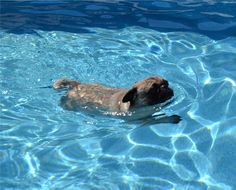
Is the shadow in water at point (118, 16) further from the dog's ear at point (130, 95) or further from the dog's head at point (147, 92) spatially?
the dog's ear at point (130, 95)

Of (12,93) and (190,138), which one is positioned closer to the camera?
(190,138)

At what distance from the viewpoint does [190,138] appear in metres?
5.97

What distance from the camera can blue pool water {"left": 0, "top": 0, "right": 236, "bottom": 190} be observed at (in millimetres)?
5395

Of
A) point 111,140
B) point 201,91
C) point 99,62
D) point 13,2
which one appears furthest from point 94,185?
point 13,2

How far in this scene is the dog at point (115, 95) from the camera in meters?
6.15

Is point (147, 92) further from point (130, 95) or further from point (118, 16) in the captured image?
point (118, 16)

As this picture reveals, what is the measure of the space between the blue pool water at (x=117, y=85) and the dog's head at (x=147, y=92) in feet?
0.88

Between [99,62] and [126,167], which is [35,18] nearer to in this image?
[99,62]

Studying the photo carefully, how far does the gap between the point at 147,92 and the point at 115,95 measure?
20.1 inches

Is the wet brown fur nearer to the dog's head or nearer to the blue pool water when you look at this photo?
the dog's head

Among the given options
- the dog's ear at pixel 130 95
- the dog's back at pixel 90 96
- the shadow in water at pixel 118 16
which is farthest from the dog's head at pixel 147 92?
the shadow in water at pixel 118 16

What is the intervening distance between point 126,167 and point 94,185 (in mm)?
442

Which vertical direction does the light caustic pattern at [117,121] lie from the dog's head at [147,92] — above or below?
below

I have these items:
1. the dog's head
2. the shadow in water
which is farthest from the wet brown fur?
the shadow in water
